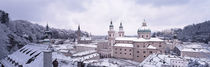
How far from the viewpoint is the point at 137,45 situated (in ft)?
161

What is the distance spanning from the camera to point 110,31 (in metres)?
57.2

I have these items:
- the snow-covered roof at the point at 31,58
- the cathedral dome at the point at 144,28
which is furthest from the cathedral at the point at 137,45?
the snow-covered roof at the point at 31,58

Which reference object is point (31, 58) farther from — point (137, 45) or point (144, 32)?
point (144, 32)

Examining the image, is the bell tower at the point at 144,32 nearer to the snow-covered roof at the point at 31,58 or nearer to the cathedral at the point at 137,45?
the cathedral at the point at 137,45

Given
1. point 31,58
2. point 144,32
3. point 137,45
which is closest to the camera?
point 31,58

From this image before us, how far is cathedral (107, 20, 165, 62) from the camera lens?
4778 cm

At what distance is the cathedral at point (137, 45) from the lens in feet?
157

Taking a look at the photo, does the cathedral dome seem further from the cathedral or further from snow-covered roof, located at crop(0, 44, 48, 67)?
snow-covered roof, located at crop(0, 44, 48, 67)

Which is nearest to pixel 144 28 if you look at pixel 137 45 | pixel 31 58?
pixel 137 45

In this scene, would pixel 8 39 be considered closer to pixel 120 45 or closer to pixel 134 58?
pixel 120 45

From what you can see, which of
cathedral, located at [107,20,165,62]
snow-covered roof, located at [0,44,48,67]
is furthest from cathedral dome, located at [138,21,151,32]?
snow-covered roof, located at [0,44,48,67]

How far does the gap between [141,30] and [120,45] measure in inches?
373

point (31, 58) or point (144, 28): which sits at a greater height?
point (144, 28)

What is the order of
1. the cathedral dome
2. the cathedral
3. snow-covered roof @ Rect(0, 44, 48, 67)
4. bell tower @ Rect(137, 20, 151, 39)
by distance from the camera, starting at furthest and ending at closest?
the cathedral dome < bell tower @ Rect(137, 20, 151, 39) < the cathedral < snow-covered roof @ Rect(0, 44, 48, 67)
